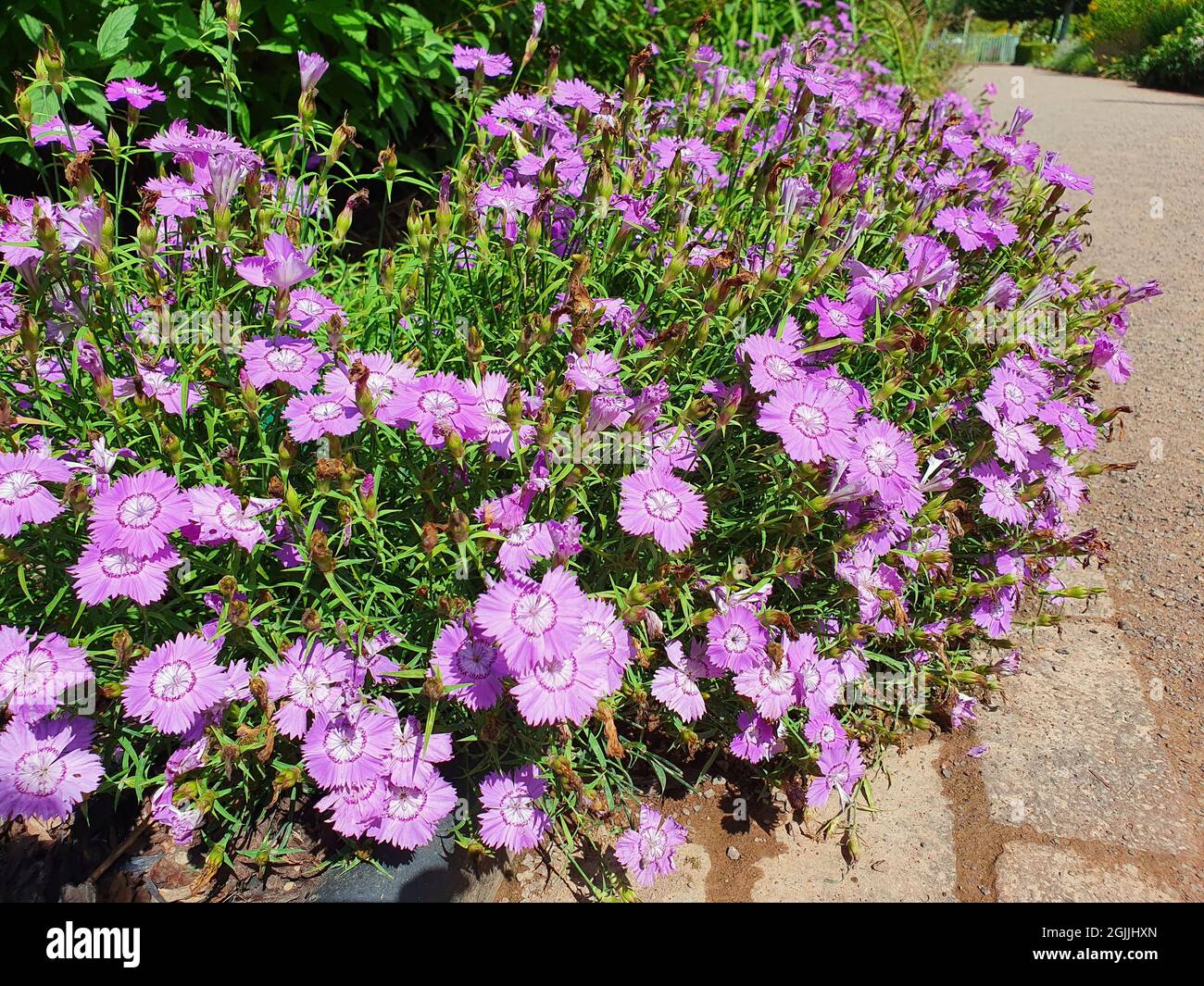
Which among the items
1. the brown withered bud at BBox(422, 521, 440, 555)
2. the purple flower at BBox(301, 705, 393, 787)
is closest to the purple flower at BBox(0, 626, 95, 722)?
the purple flower at BBox(301, 705, 393, 787)

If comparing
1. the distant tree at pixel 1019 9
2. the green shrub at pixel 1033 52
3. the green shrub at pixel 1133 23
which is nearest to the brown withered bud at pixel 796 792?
the green shrub at pixel 1133 23

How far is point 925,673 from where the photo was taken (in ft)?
7.60

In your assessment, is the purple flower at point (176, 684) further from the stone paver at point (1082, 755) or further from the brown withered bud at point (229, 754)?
the stone paver at point (1082, 755)

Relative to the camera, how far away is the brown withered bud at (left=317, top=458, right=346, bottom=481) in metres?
1.55

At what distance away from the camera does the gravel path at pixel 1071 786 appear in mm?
2033

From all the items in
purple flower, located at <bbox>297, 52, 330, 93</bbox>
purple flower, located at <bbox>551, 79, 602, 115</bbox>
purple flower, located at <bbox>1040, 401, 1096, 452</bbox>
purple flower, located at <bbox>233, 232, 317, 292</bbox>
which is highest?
purple flower, located at <bbox>297, 52, 330, 93</bbox>

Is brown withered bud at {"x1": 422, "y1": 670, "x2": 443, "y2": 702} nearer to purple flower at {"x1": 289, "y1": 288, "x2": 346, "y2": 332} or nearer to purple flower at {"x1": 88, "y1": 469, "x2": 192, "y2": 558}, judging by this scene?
purple flower at {"x1": 88, "y1": 469, "x2": 192, "y2": 558}

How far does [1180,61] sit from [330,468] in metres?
15.4

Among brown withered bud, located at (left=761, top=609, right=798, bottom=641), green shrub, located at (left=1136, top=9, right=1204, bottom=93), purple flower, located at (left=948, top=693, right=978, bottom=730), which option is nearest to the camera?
brown withered bud, located at (left=761, top=609, right=798, bottom=641)

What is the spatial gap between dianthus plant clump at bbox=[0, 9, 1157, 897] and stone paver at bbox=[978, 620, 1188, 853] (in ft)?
0.57

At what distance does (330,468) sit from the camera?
155 cm

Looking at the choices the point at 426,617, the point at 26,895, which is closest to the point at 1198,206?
the point at 426,617

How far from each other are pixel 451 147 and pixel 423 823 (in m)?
3.03

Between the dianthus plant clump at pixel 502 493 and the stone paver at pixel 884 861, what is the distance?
0.09 m
